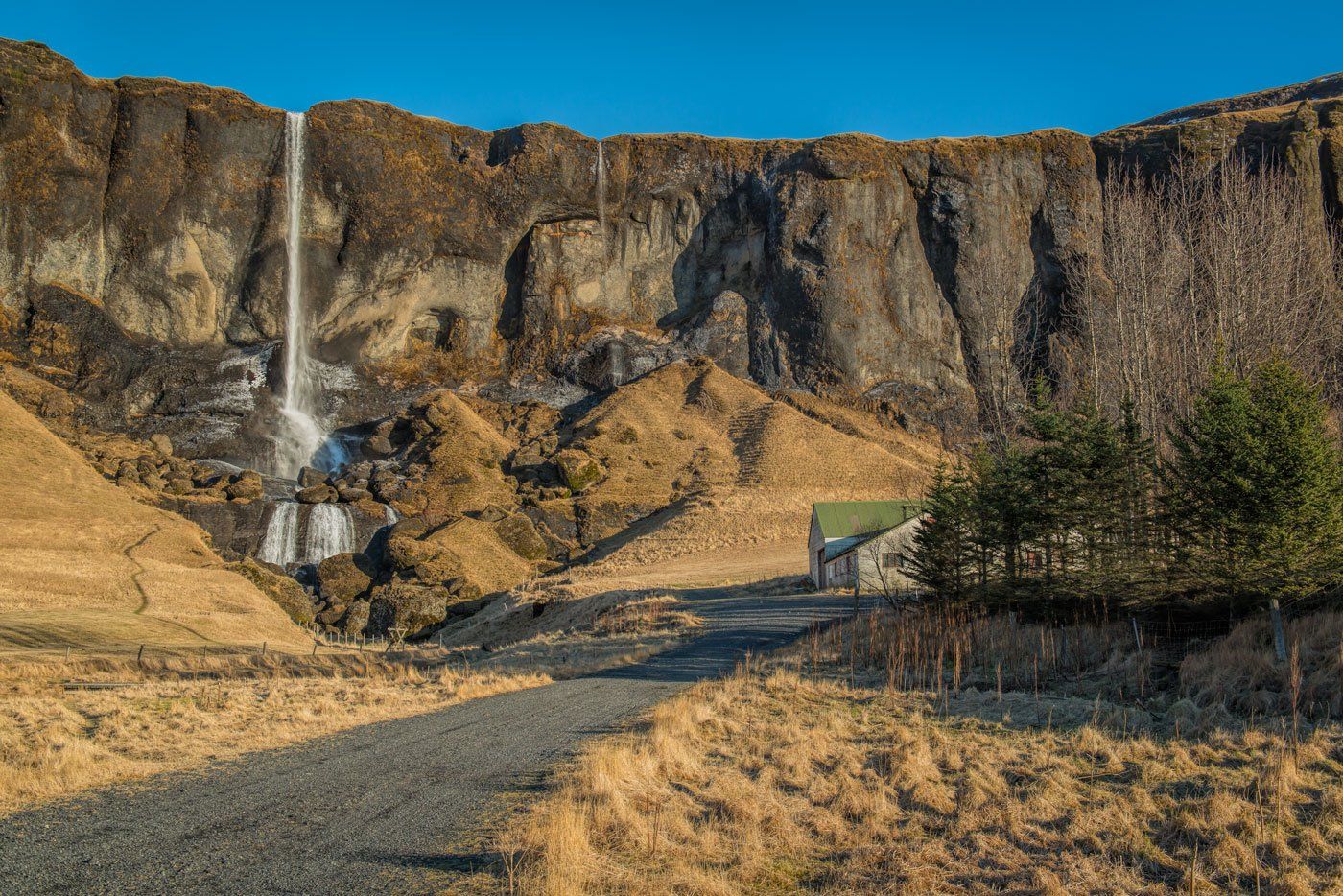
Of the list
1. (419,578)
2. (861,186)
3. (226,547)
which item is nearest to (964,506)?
(419,578)

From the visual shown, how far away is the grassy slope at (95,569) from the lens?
1172 inches

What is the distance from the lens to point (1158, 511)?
20156mm

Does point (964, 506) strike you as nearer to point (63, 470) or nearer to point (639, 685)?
point (639, 685)

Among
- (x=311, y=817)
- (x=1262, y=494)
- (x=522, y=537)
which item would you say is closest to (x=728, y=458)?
(x=522, y=537)

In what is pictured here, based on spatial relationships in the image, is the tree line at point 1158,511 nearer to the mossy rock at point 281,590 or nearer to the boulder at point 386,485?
the mossy rock at point 281,590

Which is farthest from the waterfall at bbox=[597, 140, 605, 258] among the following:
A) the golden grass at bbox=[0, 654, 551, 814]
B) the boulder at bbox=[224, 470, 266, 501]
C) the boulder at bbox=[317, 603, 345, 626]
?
the golden grass at bbox=[0, 654, 551, 814]

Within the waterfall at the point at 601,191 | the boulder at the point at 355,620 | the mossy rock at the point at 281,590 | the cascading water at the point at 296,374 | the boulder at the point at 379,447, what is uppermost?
the waterfall at the point at 601,191

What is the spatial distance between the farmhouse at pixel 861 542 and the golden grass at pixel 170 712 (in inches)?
765

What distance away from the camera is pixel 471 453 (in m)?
66.9

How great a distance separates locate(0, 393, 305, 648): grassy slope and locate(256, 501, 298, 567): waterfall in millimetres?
4953

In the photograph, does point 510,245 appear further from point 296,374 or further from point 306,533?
point 306,533

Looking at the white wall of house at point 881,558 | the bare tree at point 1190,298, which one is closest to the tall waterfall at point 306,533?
the white wall of house at point 881,558

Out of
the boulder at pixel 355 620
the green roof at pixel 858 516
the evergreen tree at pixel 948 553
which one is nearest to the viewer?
the evergreen tree at pixel 948 553

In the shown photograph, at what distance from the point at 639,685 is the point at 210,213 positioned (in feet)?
236
